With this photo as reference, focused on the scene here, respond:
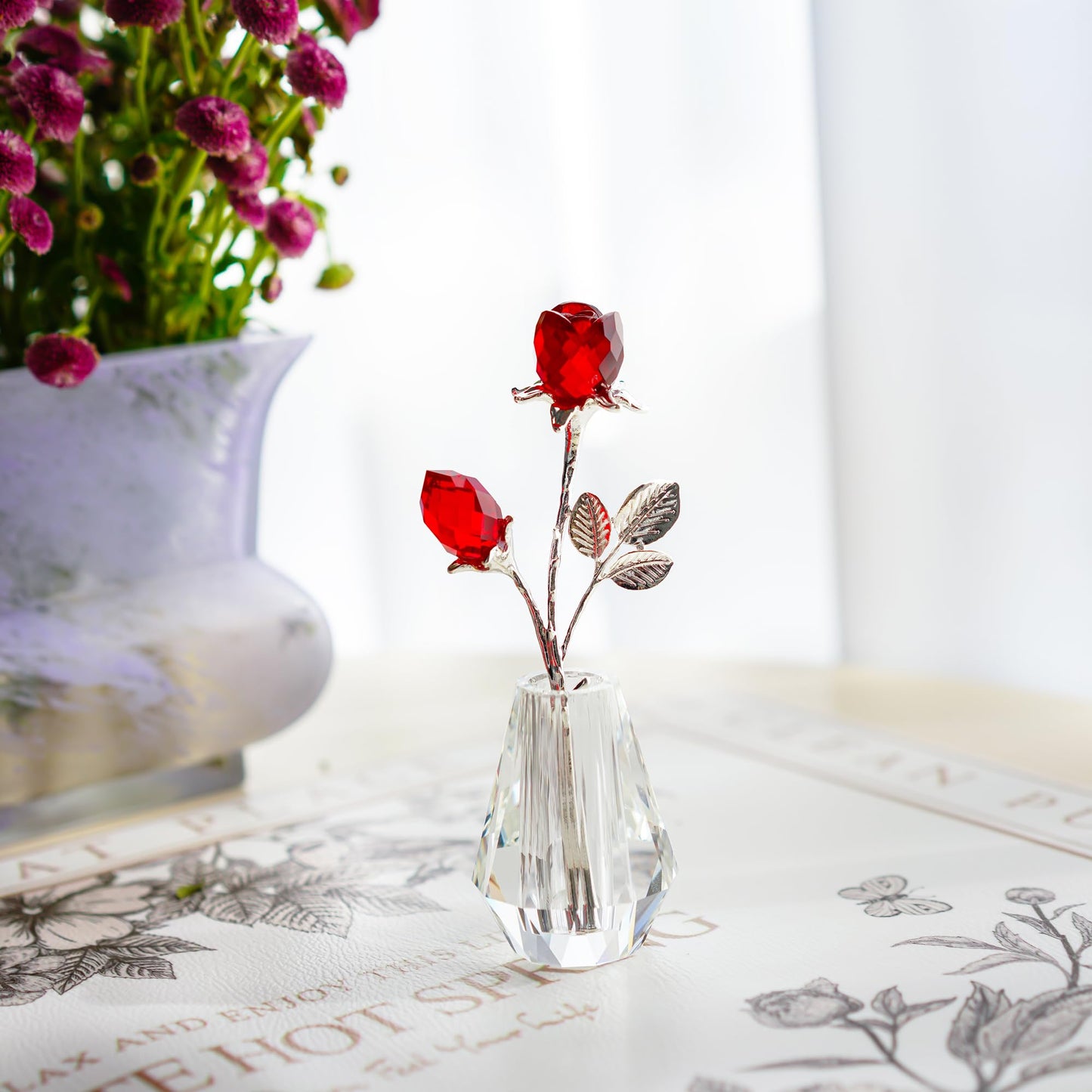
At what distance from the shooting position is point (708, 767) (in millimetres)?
756

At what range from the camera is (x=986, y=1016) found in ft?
1.44

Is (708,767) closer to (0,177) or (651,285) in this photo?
(0,177)

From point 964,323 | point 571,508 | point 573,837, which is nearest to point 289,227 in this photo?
point 571,508

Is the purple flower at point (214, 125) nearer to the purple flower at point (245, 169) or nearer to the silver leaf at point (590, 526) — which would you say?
the purple flower at point (245, 169)

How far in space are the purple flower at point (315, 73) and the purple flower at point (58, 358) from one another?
0.16m

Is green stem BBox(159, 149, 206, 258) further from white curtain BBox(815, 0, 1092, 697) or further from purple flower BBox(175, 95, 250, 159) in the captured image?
white curtain BBox(815, 0, 1092, 697)

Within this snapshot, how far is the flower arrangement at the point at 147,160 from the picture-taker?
1.96ft

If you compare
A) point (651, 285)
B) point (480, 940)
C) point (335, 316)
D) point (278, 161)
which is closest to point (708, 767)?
point (480, 940)

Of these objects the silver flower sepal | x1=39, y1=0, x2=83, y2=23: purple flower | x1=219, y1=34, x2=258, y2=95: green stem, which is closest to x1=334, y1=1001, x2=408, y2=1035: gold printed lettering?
the silver flower sepal

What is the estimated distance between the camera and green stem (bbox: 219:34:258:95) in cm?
63

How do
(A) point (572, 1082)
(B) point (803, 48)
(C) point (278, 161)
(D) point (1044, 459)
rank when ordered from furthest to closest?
(B) point (803, 48) → (D) point (1044, 459) → (C) point (278, 161) → (A) point (572, 1082)

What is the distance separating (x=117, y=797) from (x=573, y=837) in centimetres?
37

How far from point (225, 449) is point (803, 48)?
0.78 meters

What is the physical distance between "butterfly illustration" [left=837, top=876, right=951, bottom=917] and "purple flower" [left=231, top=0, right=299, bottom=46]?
0.46 m
